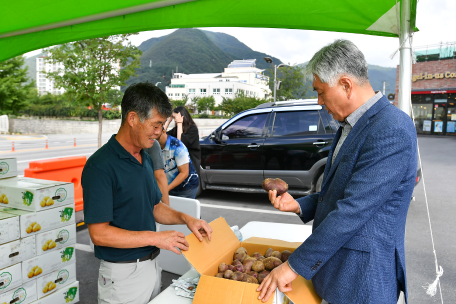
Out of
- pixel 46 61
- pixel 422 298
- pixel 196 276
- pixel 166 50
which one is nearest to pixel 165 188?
pixel 196 276

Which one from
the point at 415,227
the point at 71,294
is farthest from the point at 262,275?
the point at 415,227

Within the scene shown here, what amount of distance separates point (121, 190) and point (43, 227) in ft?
5.65

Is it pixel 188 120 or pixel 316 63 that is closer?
pixel 316 63

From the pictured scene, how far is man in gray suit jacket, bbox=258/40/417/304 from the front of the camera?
1.29m

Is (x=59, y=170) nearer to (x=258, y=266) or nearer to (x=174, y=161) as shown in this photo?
(x=174, y=161)

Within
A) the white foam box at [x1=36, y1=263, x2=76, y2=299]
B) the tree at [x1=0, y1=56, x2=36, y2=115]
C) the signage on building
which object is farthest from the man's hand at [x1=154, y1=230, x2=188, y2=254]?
the signage on building

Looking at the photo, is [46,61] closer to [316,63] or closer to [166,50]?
[316,63]

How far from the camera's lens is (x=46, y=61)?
11.3 metres

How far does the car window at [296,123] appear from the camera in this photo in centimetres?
655

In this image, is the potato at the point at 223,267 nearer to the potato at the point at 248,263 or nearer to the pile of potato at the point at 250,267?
the pile of potato at the point at 250,267

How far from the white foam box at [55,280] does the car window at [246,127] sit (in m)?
4.51

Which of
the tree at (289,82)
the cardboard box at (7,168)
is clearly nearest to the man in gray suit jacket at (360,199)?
the cardboard box at (7,168)

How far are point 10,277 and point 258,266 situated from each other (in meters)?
2.26

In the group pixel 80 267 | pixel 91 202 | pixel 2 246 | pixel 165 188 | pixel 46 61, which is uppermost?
pixel 46 61
